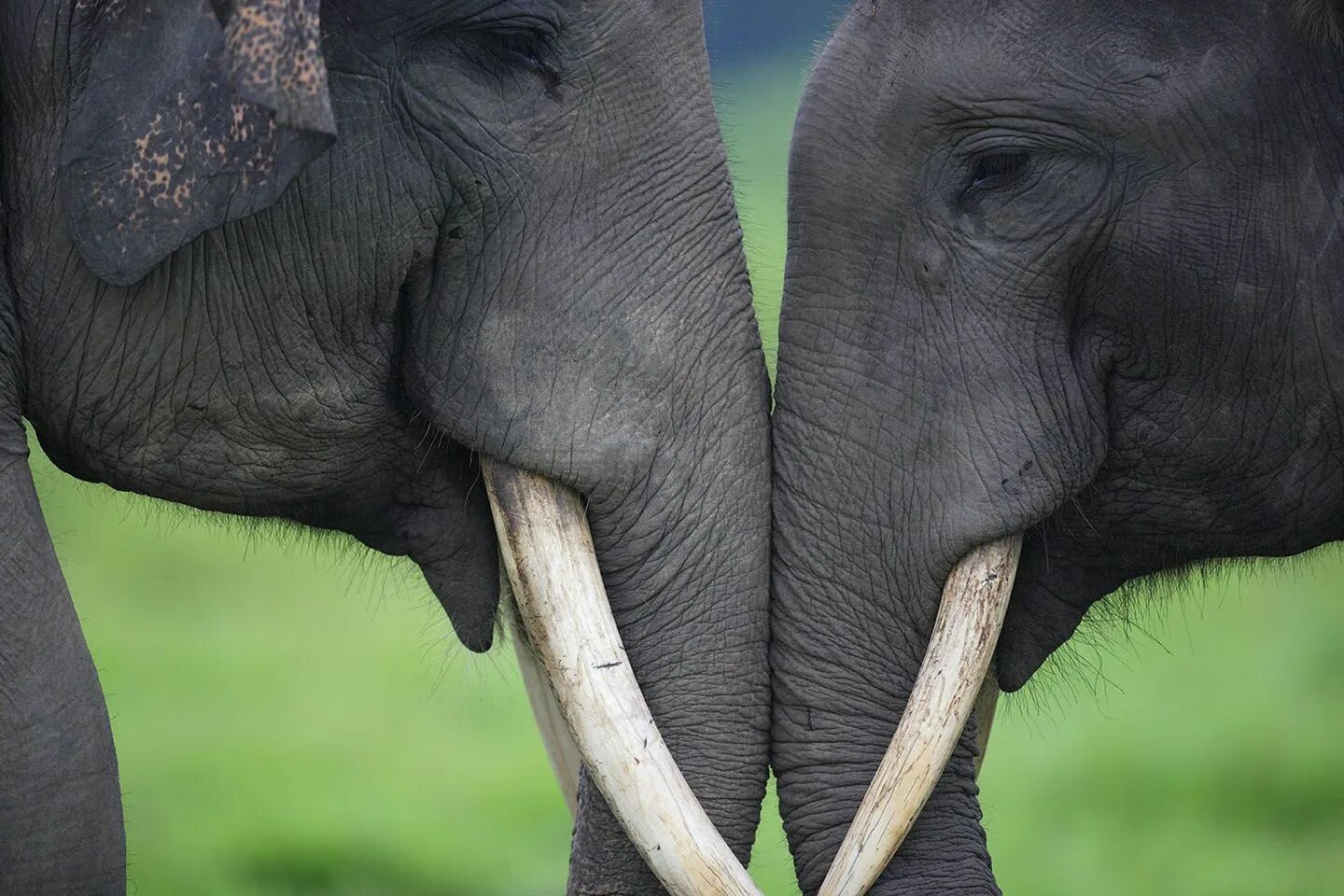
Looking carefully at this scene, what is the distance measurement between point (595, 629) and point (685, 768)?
0.23 metres

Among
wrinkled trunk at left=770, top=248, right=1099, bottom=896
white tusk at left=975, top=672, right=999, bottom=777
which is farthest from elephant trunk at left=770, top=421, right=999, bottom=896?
white tusk at left=975, top=672, right=999, bottom=777

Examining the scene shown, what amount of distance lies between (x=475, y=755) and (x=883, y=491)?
10.7 ft

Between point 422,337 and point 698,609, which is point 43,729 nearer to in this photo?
point 422,337

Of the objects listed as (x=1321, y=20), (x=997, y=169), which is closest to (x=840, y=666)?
(x=997, y=169)

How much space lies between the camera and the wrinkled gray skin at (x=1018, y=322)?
270 cm

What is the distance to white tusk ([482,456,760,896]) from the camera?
2602mm

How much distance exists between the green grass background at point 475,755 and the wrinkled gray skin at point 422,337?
60.4 inches

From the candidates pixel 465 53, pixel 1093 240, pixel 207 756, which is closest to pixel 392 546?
pixel 465 53

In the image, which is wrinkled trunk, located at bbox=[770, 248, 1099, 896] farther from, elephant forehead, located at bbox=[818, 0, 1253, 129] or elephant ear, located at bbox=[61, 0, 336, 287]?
elephant ear, located at bbox=[61, 0, 336, 287]

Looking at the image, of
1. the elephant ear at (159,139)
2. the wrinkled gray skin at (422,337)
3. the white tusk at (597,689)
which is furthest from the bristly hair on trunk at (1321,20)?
the elephant ear at (159,139)

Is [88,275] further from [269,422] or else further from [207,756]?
[207,756]

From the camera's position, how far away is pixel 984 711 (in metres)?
3.14

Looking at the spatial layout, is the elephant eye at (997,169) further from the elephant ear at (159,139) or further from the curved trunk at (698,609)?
the elephant ear at (159,139)

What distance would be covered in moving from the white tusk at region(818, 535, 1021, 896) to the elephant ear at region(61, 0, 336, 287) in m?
1.04
